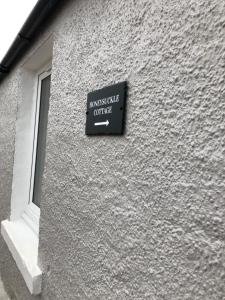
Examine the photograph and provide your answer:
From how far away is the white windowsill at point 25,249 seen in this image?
2076mm

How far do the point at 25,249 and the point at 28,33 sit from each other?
182 centimetres

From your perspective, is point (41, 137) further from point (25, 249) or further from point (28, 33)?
point (25, 249)

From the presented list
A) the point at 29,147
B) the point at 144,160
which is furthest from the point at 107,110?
the point at 29,147

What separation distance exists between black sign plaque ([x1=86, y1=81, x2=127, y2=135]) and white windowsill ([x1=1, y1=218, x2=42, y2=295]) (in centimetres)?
120

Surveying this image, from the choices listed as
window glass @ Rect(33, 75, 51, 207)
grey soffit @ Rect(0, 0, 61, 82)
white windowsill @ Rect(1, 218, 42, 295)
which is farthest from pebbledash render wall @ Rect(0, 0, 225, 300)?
window glass @ Rect(33, 75, 51, 207)

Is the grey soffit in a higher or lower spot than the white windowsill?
higher

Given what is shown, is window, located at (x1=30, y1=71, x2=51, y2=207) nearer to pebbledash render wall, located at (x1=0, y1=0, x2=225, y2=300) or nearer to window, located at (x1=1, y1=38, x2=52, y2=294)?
window, located at (x1=1, y1=38, x2=52, y2=294)

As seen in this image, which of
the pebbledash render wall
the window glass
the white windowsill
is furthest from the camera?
the window glass

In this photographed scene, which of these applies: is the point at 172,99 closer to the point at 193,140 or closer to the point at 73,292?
the point at 193,140

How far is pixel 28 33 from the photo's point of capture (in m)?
2.61

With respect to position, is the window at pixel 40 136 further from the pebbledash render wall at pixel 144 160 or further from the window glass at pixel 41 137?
the pebbledash render wall at pixel 144 160

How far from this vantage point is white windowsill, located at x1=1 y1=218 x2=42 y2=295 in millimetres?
2076

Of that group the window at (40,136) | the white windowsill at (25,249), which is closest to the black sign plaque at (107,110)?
the white windowsill at (25,249)

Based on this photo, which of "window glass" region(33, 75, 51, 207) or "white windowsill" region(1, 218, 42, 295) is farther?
"window glass" region(33, 75, 51, 207)
